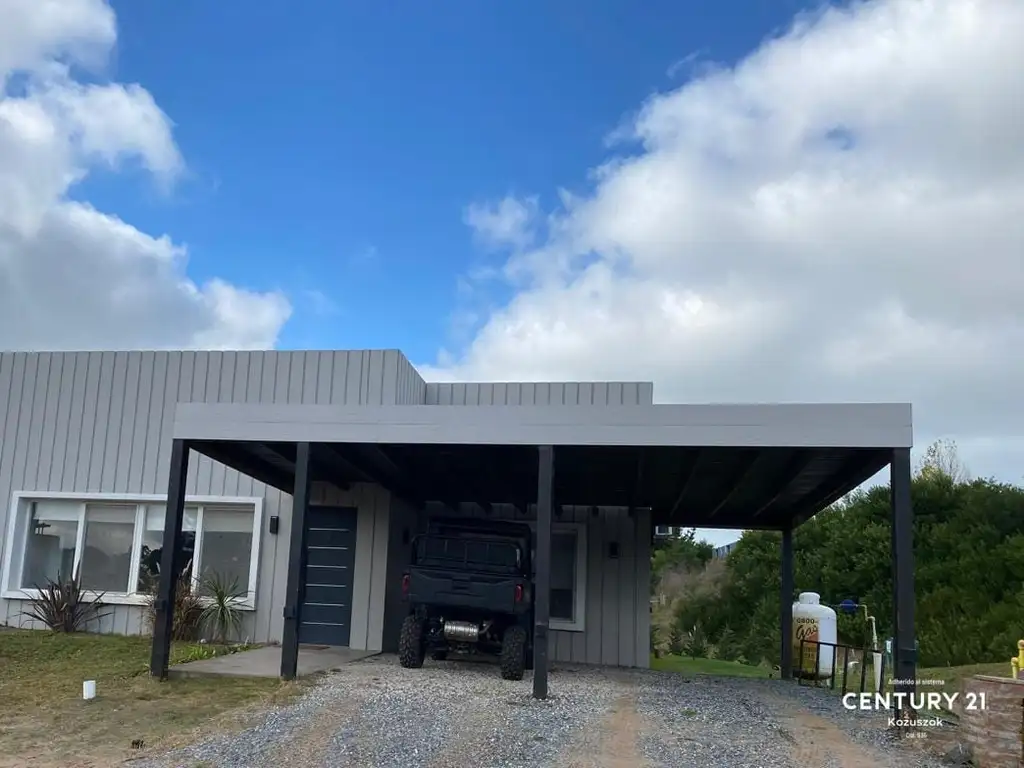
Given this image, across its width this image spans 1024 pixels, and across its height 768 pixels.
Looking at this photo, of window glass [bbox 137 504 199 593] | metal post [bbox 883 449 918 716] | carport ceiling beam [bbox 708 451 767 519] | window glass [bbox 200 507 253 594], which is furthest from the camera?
window glass [bbox 137 504 199 593]

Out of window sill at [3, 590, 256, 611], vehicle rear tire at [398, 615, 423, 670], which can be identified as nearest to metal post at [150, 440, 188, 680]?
vehicle rear tire at [398, 615, 423, 670]

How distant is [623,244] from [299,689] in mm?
8616

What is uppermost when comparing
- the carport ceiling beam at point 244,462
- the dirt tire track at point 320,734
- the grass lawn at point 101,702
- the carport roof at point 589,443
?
the carport roof at point 589,443

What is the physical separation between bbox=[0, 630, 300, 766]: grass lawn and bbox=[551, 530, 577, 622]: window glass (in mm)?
5133

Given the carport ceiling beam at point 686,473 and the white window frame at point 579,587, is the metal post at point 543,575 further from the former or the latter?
the white window frame at point 579,587

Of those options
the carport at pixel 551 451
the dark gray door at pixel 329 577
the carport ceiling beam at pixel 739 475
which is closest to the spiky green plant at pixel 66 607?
the dark gray door at pixel 329 577

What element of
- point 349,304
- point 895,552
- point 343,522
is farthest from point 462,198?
point 895,552

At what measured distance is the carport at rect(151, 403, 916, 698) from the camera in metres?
7.48

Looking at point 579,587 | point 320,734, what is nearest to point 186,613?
point 579,587

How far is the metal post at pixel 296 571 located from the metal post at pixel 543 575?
2.26 m

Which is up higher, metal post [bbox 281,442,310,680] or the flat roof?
the flat roof

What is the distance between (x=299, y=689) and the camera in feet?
26.0

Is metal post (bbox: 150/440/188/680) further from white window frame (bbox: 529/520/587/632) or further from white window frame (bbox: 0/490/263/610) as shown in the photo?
white window frame (bbox: 529/520/587/632)

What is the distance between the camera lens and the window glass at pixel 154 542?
41.5ft
